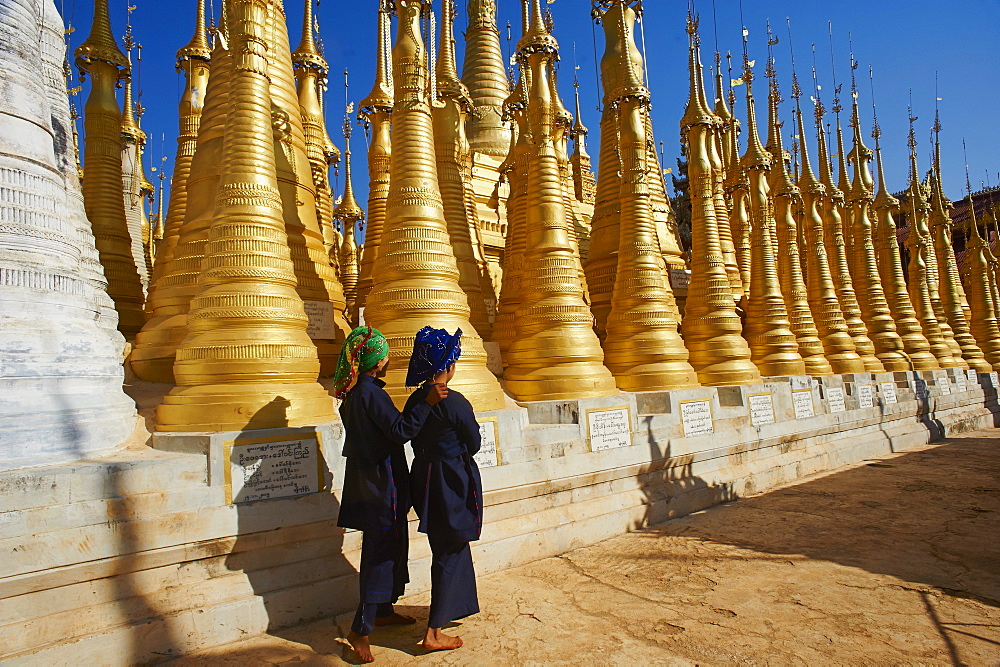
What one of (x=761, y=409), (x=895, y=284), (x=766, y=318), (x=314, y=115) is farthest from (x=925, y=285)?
(x=314, y=115)

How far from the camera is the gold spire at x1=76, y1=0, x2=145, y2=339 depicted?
818cm

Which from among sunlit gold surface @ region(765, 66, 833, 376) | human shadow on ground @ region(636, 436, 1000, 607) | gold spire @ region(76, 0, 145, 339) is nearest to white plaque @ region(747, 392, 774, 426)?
human shadow on ground @ region(636, 436, 1000, 607)

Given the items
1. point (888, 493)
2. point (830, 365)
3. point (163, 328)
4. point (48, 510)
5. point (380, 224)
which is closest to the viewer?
point (48, 510)

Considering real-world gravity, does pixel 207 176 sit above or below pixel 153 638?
above

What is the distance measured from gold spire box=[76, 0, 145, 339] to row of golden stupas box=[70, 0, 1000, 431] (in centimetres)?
3

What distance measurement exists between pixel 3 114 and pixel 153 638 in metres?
3.87

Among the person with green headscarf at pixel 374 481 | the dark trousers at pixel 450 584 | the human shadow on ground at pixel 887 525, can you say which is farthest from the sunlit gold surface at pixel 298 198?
the human shadow on ground at pixel 887 525

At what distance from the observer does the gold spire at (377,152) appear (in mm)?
8141

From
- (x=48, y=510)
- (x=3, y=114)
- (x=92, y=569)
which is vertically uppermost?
(x=3, y=114)

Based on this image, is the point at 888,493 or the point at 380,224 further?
the point at 380,224

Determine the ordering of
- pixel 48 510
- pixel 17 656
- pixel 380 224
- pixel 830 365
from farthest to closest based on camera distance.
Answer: pixel 830 365 < pixel 380 224 < pixel 48 510 < pixel 17 656

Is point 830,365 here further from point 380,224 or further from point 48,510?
point 48,510

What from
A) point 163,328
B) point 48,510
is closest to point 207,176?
point 163,328

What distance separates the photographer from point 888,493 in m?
8.28
